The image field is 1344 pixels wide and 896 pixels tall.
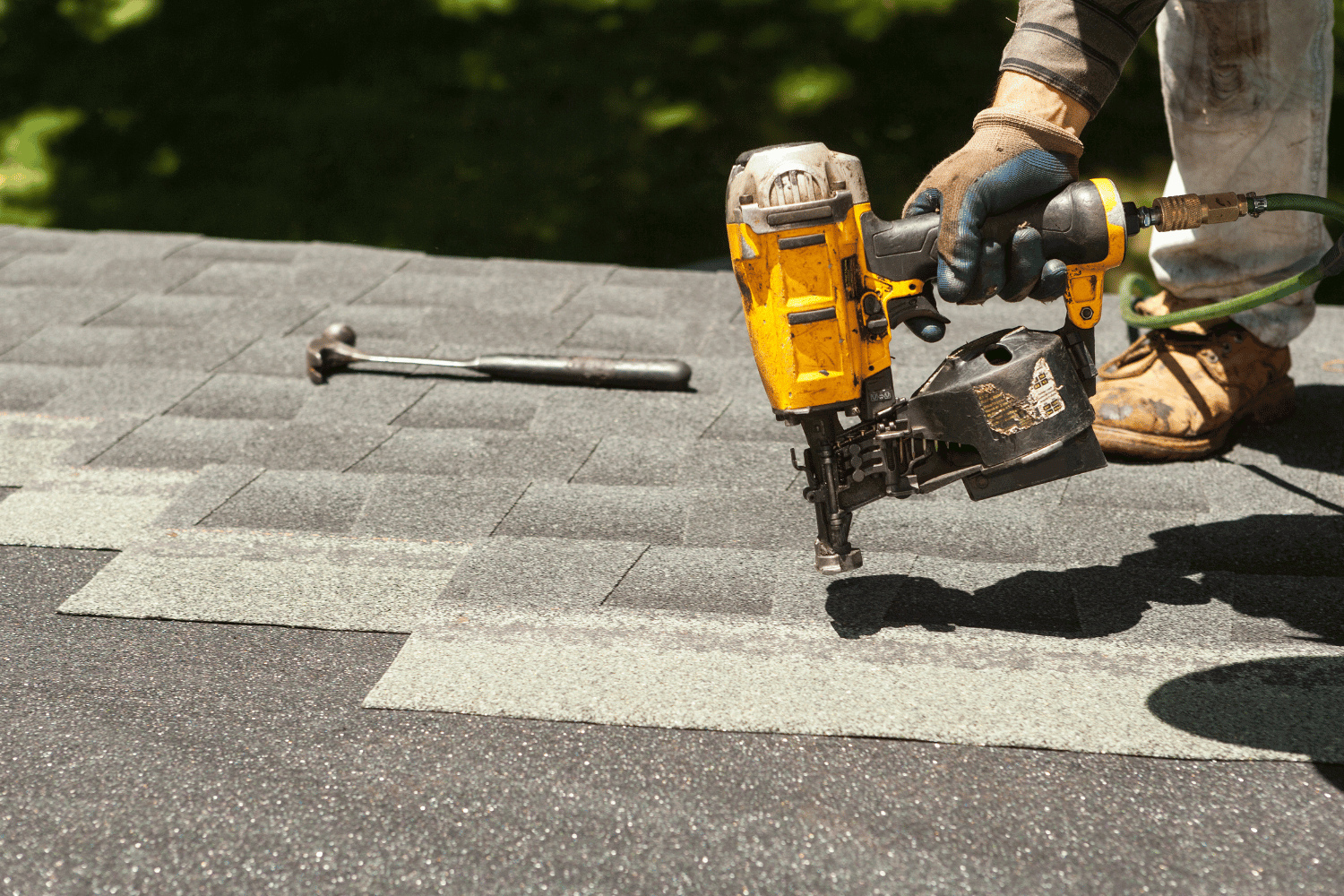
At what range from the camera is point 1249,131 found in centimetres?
254

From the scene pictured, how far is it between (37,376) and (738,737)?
2.12 metres

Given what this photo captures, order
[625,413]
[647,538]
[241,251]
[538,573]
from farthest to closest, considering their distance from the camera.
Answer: [241,251], [625,413], [647,538], [538,573]

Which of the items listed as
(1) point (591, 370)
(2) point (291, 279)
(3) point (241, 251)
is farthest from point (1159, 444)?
(3) point (241, 251)

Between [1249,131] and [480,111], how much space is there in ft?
9.05

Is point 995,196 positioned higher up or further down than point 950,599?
higher up

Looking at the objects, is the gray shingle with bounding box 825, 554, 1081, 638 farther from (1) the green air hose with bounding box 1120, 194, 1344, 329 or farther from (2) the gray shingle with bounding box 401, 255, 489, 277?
(2) the gray shingle with bounding box 401, 255, 489, 277

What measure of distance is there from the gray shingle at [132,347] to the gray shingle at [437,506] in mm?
886

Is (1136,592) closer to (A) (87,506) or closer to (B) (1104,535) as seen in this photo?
(B) (1104,535)

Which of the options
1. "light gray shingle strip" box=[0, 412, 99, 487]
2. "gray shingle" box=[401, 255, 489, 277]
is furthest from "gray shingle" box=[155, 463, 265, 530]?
"gray shingle" box=[401, 255, 489, 277]

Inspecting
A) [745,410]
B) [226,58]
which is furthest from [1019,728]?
[226,58]

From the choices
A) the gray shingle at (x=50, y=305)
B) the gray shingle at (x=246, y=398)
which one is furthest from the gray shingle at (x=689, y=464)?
the gray shingle at (x=50, y=305)

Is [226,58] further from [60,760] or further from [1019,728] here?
[1019,728]

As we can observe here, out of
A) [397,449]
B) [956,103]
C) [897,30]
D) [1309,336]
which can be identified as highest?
[897,30]

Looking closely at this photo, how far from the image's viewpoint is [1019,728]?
1.69 m
